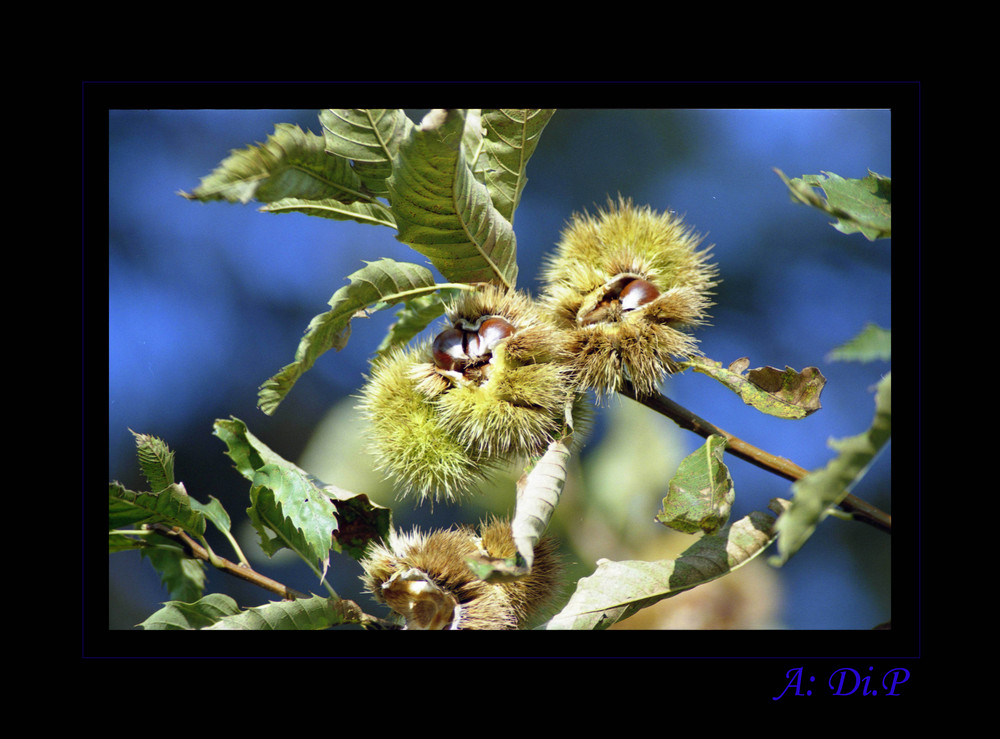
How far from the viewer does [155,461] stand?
1.06 metres

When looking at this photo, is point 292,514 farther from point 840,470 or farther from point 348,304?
point 840,470

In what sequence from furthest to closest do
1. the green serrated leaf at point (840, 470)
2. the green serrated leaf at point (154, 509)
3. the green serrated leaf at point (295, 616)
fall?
the green serrated leaf at point (154, 509)
the green serrated leaf at point (295, 616)
the green serrated leaf at point (840, 470)

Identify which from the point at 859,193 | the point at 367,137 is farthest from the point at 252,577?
the point at 859,193

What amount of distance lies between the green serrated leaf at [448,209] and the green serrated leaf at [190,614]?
1.96 feet

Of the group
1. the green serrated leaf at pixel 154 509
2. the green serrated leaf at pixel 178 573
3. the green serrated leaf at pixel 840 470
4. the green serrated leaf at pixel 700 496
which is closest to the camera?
the green serrated leaf at pixel 840 470

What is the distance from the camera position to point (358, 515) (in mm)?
1036

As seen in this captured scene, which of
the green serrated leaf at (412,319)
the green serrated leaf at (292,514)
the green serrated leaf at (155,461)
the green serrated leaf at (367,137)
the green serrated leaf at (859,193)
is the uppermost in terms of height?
the green serrated leaf at (367,137)

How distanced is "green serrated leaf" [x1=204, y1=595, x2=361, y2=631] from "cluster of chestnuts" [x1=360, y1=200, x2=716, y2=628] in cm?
6

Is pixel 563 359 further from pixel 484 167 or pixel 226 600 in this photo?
pixel 226 600

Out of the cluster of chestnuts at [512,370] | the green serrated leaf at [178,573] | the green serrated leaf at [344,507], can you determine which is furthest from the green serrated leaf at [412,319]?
the green serrated leaf at [178,573]

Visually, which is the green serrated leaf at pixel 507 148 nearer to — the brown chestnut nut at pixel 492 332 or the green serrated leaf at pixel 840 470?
the brown chestnut nut at pixel 492 332

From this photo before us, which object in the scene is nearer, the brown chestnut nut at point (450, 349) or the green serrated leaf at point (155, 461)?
the brown chestnut nut at point (450, 349)

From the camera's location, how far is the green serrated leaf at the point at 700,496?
0.81 metres
